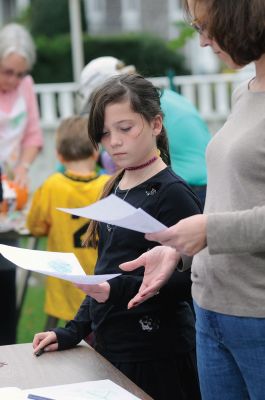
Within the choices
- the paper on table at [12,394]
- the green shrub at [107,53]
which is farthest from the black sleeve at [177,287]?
the green shrub at [107,53]

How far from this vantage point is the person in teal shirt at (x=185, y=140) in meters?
3.90

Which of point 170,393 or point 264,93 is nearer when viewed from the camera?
point 264,93

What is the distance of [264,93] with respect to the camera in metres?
1.97

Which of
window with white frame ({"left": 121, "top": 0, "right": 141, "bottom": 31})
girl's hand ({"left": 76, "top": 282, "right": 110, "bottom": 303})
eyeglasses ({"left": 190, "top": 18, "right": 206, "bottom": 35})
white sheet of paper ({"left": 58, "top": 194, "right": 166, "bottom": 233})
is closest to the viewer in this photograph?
white sheet of paper ({"left": 58, "top": 194, "right": 166, "bottom": 233})

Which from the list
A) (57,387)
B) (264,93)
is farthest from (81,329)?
(264,93)

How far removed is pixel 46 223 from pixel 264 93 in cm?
269

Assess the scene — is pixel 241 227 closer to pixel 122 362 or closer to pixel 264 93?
pixel 264 93

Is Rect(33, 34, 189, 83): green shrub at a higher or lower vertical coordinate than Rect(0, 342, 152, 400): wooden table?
lower

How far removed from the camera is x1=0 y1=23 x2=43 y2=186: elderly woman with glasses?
5109 millimetres

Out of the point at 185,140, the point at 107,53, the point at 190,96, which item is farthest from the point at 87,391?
the point at 107,53

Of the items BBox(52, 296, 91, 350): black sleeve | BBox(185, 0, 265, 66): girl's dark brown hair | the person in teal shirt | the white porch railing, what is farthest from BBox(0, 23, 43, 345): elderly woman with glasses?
the white porch railing

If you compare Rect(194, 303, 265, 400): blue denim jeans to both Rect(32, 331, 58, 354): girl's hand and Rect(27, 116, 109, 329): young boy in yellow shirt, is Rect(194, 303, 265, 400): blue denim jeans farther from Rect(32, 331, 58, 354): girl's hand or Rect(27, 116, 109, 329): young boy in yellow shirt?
Rect(27, 116, 109, 329): young boy in yellow shirt

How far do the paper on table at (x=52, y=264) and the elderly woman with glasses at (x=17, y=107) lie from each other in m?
2.90

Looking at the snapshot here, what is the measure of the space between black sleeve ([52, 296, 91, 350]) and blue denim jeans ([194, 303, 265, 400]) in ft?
1.44
